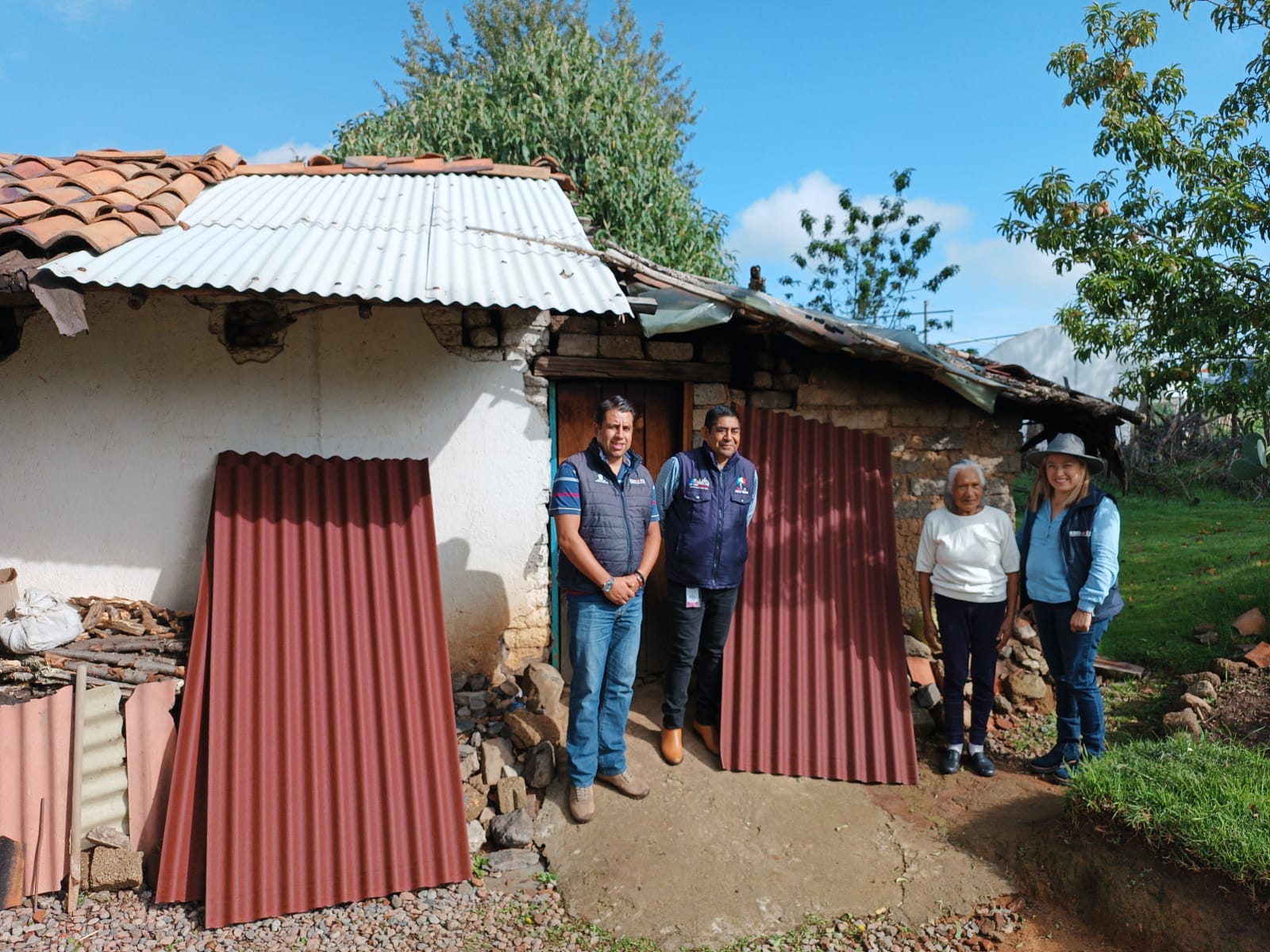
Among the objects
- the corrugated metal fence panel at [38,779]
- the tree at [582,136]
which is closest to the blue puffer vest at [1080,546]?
the corrugated metal fence panel at [38,779]

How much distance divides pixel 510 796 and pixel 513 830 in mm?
184

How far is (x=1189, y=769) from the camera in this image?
11.3 feet

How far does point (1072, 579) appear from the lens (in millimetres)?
3889

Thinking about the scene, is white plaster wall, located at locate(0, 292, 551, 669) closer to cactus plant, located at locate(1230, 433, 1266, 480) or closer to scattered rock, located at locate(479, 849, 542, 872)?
scattered rock, located at locate(479, 849, 542, 872)

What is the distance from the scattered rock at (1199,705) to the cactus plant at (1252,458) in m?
3.00

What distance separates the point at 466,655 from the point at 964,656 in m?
2.83

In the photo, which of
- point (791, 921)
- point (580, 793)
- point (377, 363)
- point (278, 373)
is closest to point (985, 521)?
point (791, 921)

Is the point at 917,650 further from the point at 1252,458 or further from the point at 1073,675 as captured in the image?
the point at 1252,458

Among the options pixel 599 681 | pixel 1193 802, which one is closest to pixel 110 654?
pixel 599 681

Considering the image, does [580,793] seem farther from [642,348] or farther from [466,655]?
[642,348]

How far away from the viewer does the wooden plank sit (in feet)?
15.3

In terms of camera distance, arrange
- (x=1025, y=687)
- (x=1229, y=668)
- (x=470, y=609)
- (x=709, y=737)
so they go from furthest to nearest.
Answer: (x=1229, y=668), (x=1025, y=687), (x=470, y=609), (x=709, y=737)

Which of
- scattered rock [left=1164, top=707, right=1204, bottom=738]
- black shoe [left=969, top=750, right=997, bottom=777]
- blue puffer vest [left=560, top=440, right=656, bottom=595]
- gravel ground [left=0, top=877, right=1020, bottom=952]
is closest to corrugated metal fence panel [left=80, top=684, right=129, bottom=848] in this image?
gravel ground [left=0, top=877, right=1020, bottom=952]

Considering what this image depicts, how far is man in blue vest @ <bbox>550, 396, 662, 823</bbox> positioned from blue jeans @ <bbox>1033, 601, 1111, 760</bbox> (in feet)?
7.00
